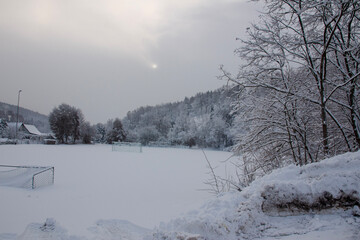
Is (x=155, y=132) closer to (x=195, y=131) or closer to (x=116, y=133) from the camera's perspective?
(x=116, y=133)

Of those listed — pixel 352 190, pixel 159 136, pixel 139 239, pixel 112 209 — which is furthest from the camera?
pixel 159 136

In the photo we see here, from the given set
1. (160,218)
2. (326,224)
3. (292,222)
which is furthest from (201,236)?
(160,218)

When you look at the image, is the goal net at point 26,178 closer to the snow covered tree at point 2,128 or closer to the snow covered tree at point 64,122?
the snow covered tree at point 64,122

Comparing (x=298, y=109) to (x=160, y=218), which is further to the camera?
(x=160, y=218)

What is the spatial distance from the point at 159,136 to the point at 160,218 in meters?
62.4

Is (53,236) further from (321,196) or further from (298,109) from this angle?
(298,109)

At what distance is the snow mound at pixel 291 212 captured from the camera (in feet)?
7.82

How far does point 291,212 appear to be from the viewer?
261cm

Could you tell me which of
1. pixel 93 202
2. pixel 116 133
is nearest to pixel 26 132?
pixel 116 133

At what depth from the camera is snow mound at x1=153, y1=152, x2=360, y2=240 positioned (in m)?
2.38

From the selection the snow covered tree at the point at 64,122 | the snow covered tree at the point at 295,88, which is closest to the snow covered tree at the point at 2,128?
the snow covered tree at the point at 64,122

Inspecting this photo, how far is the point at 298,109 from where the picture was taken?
5.02 meters

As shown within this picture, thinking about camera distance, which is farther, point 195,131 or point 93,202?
point 195,131

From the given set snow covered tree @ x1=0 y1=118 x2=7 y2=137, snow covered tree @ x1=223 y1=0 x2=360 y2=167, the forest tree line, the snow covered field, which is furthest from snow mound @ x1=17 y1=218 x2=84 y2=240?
snow covered tree @ x1=0 y1=118 x2=7 y2=137
